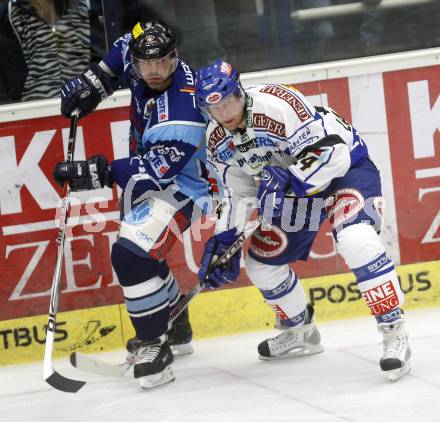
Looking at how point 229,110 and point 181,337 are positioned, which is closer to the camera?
point 229,110

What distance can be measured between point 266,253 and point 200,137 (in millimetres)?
483

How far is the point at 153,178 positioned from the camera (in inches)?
151

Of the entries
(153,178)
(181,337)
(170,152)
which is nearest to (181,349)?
(181,337)

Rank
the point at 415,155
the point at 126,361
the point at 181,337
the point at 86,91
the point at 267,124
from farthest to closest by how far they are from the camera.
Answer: the point at 415,155, the point at 181,337, the point at 86,91, the point at 126,361, the point at 267,124

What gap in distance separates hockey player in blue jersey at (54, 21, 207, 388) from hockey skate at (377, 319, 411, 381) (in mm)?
797

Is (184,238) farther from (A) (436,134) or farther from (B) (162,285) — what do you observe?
(A) (436,134)

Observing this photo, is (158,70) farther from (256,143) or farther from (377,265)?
(377,265)

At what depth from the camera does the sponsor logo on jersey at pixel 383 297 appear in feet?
11.6

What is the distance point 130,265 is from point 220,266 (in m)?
0.32

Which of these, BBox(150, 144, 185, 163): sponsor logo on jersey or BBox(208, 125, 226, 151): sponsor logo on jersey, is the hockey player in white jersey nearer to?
BBox(208, 125, 226, 151): sponsor logo on jersey

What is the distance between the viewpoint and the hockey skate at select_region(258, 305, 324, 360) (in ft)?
13.5

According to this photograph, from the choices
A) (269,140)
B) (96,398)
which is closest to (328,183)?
(269,140)

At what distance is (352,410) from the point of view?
128 inches

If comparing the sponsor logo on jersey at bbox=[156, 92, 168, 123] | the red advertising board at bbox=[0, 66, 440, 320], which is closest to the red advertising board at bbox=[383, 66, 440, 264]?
the red advertising board at bbox=[0, 66, 440, 320]
